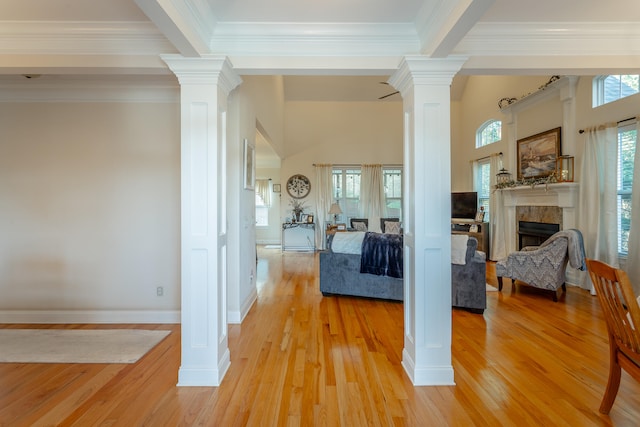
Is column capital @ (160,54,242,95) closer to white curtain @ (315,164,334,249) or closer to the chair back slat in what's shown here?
the chair back slat

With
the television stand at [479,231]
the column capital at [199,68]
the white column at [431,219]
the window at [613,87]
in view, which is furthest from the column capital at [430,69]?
the television stand at [479,231]

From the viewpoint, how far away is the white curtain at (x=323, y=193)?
8.66m

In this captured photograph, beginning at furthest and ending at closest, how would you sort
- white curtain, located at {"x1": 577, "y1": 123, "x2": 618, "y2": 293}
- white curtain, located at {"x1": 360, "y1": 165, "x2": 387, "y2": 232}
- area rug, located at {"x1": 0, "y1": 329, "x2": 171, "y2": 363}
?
white curtain, located at {"x1": 360, "y1": 165, "x2": 387, "y2": 232}
white curtain, located at {"x1": 577, "y1": 123, "x2": 618, "y2": 293}
area rug, located at {"x1": 0, "y1": 329, "x2": 171, "y2": 363}

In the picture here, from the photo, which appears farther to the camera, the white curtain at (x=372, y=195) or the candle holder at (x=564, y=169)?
the white curtain at (x=372, y=195)

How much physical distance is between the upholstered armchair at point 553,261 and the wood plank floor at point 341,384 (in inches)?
27.5

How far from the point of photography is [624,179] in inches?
160

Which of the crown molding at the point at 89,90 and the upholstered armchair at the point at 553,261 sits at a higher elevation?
the crown molding at the point at 89,90

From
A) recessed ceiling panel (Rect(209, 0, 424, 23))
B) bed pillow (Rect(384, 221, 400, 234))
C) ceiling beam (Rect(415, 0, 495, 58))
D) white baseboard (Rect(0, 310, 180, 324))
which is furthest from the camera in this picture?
bed pillow (Rect(384, 221, 400, 234))

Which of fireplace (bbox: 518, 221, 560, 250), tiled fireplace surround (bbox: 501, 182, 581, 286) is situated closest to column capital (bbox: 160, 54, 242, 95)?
tiled fireplace surround (bbox: 501, 182, 581, 286)

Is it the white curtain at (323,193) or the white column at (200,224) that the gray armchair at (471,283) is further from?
the white curtain at (323,193)

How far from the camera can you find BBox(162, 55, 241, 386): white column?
2.18 m

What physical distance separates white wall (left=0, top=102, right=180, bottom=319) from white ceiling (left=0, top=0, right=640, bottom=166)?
1.04 metres

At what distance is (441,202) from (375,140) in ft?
22.4

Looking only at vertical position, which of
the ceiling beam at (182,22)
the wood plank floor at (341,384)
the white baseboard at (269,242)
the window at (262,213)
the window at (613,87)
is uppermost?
the window at (613,87)
